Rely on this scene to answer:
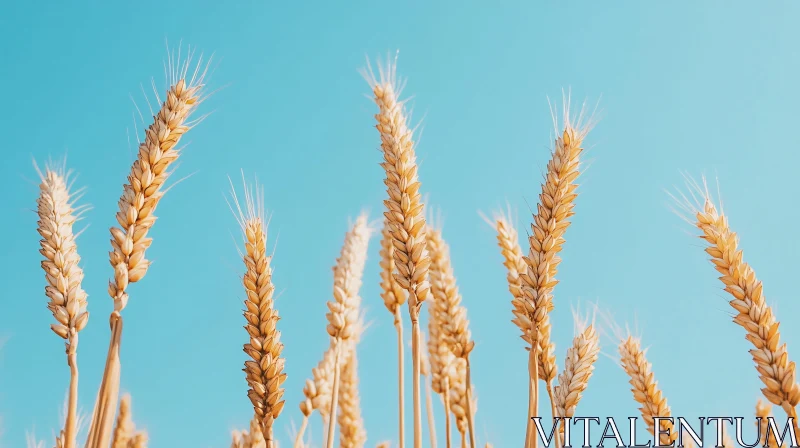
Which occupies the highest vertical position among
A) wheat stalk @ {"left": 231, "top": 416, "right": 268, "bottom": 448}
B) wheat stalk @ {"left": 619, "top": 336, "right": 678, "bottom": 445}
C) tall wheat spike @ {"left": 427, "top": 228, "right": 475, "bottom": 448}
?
tall wheat spike @ {"left": 427, "top": 228, "right": 475, "bottom": 448}

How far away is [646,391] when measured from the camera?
3.14 meters

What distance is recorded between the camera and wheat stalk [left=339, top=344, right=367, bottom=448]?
170 inches

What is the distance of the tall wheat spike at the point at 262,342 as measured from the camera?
2258 mm

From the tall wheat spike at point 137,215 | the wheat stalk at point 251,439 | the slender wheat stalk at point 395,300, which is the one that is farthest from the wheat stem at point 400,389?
the tall wheat spike at point 137,215

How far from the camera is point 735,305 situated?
8.47 ft

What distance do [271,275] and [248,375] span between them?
0.38m

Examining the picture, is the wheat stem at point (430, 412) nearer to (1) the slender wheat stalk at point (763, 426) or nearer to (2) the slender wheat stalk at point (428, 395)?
(2) the slender wheat stalk at point (428, 395)

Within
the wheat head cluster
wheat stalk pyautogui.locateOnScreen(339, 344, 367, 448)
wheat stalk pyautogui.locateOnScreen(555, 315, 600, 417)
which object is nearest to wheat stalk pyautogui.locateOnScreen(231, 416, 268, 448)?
the wheat head cluster

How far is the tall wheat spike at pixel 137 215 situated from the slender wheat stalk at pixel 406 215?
805 mm

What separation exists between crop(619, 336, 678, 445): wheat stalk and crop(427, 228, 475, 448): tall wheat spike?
745 mm

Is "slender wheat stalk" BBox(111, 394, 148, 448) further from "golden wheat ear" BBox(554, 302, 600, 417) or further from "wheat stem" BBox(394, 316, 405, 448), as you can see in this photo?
"golden wheat ear" BBox(554, 302, 600, 417)

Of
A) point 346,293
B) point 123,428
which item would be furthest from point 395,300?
point 123,428

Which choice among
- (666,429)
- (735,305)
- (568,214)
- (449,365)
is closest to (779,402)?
(735,305)

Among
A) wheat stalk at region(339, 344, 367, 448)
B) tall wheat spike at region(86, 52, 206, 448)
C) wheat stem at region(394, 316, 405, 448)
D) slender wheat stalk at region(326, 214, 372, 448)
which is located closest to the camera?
tall wheat spike at region(86, 52, 206, 448)
